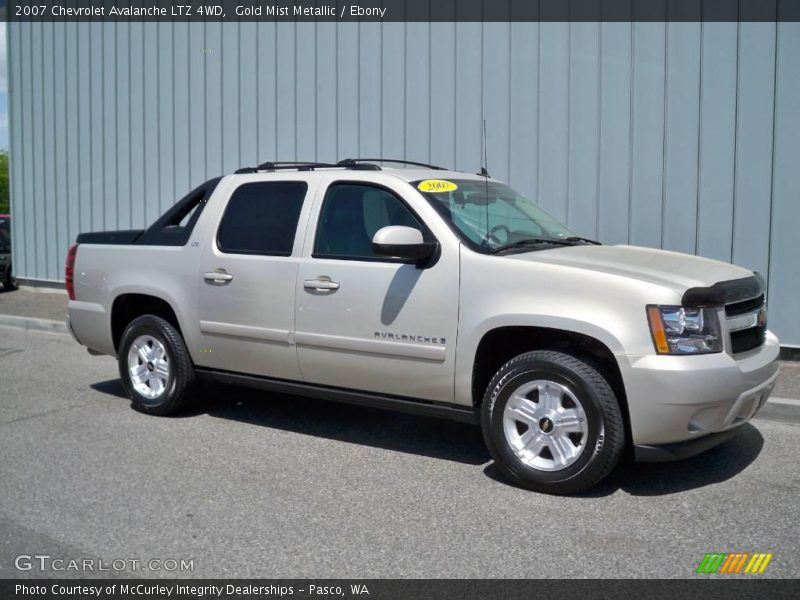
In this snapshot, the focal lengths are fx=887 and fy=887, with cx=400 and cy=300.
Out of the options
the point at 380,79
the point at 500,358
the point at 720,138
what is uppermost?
the point at 380,79

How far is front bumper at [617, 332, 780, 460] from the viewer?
459 centimetres

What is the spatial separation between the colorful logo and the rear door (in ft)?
9.67

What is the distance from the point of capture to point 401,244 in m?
5.16

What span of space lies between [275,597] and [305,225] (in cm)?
289

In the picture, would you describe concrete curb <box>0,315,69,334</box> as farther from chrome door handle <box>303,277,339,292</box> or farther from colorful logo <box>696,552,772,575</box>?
colorful logo <box>696,552,772,575</box>

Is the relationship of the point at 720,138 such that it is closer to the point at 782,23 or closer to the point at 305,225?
the point at 782,23

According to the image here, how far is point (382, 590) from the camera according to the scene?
3.72 m

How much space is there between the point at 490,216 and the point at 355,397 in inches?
57.9

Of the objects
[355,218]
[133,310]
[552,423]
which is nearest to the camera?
[552,423]

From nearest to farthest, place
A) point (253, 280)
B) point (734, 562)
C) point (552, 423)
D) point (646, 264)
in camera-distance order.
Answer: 1. point (734, 562)
2. point (552, 423)
3. point (646, 264)
4. point (253, 280)

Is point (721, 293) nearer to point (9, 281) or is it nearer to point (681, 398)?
point (681, 398)
